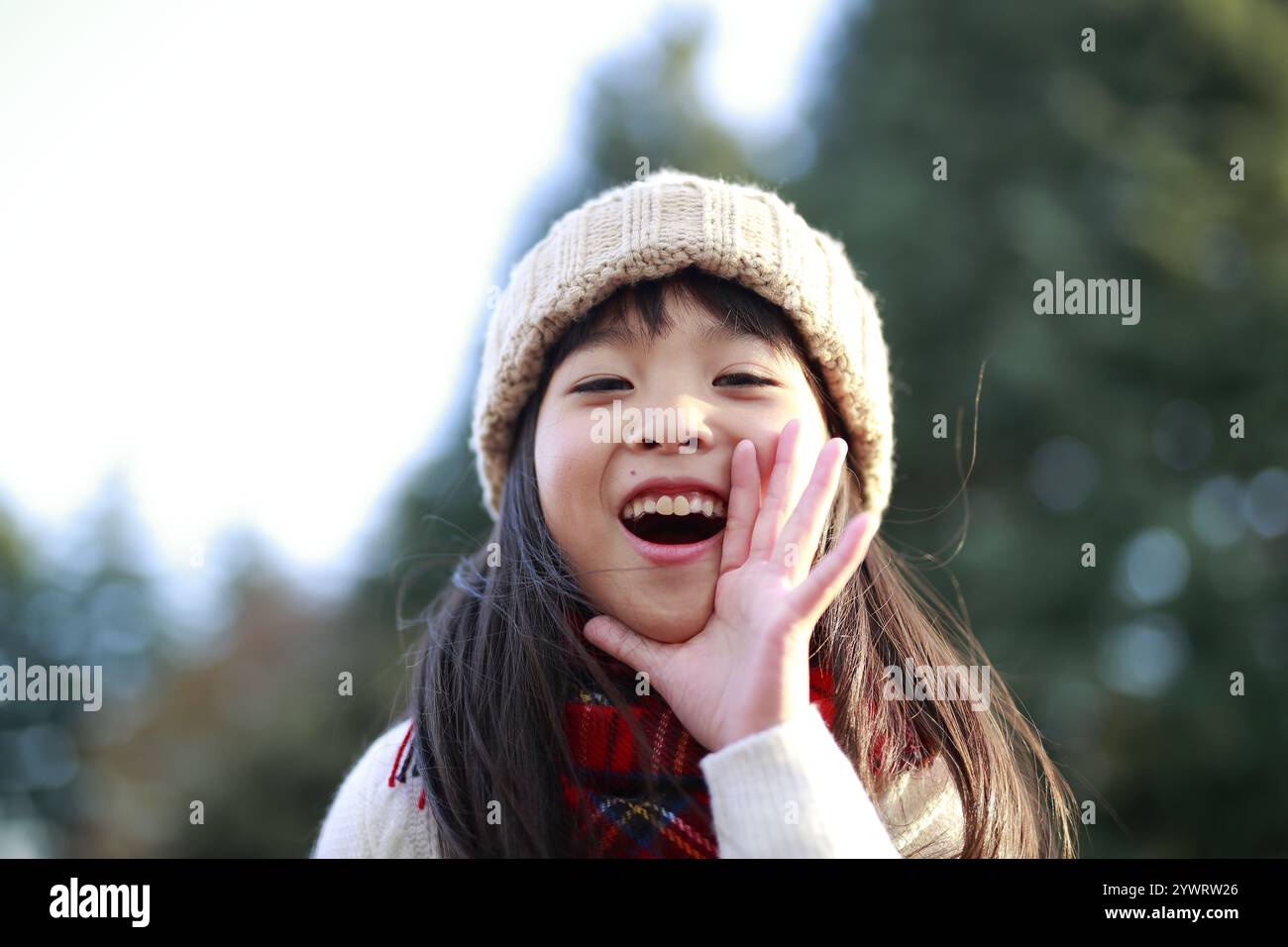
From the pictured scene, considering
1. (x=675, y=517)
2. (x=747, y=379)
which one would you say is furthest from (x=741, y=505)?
(x=747, y=379)

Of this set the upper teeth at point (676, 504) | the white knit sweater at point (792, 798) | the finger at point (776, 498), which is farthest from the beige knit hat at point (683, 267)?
the white knit sweater at point (792, 798)

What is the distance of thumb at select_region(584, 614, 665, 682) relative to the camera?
2.00 meters

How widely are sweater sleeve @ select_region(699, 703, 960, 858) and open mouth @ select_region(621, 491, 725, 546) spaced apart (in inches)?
17.4

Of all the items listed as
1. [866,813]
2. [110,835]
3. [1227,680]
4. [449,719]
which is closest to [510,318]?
[449,719]

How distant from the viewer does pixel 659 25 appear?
10.9 metres

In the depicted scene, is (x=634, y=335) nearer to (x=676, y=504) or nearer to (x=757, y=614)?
(x=676, y=504)

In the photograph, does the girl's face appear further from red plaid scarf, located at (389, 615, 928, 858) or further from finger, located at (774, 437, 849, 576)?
red plaid scarf, located at (389, 615, 928, 858)

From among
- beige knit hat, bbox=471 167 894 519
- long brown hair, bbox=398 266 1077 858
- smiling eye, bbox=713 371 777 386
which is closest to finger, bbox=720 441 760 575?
smiling eye, bbox=713 371 777 386

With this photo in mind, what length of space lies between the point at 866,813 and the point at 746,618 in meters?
0.39

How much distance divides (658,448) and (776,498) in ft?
0.80

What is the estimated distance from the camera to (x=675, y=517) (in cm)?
214
